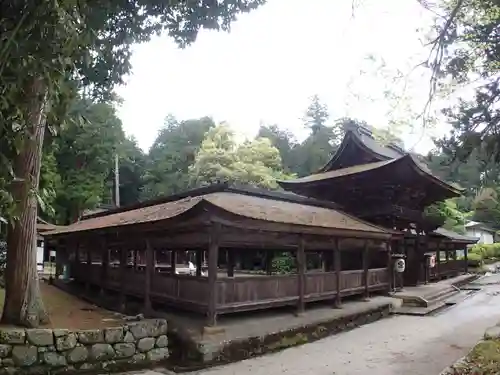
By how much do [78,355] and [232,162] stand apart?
89.0ft

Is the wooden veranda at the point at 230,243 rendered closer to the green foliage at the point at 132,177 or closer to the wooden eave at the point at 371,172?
the wooden eave at the point at 371,172

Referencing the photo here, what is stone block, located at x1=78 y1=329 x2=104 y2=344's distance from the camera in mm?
7843

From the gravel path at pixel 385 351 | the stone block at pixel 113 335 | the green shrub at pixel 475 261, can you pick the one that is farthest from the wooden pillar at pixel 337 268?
the green shrub at pixel 475 261

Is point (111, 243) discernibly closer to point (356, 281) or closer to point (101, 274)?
point (101, 274)

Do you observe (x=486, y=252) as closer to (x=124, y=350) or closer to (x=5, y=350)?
(x=124, y=350)

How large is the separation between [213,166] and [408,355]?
25968 millimetres

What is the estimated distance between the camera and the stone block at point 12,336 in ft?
24.2

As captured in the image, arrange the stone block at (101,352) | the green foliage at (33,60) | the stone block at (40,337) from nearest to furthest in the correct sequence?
1. the green foliage at (33,60)
2. the stone block at (40,337)
3. the stone block at (101,352)

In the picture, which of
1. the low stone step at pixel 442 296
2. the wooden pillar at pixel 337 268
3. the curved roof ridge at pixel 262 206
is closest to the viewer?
the curved roof ridge at pixel 262 206

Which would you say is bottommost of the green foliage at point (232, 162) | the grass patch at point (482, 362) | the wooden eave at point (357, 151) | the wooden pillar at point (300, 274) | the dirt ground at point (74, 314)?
the dirt ground at point (74, 314)

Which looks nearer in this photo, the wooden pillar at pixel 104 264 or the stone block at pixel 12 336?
the stone block at pixel 12 336

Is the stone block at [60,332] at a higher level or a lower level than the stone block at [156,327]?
higher

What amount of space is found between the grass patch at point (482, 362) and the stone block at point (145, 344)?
209 inches

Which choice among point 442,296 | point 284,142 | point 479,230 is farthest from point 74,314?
point 284,142
